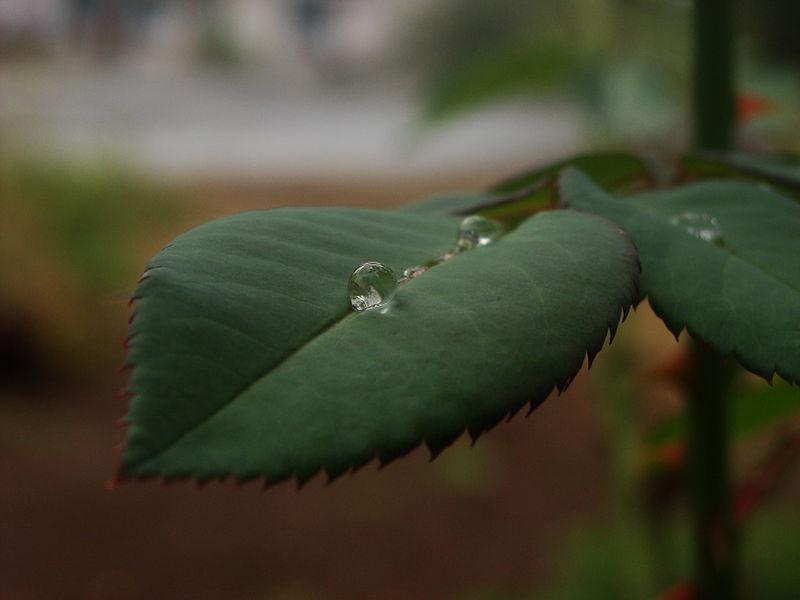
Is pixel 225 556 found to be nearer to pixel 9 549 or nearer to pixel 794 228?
pixel 9 549

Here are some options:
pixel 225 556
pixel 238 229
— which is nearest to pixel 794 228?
pixel 238 229

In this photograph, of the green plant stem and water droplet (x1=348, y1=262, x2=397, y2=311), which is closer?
water droplet (x1=348, y1=262, x2=397, y2=311)

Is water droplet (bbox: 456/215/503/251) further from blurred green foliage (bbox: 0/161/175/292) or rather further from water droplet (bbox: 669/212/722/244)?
blurred green foliage (bbox: 0/161/175/292)

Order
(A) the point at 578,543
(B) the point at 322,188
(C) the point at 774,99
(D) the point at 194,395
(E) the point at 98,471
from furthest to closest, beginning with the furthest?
(B) the point at 322,188 < (E) the point at 98,471 < (A) the point at 578,543 < (C) the point at 774,99 < (D) the point at 194,395

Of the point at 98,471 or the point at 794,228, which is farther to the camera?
the point at 98,471

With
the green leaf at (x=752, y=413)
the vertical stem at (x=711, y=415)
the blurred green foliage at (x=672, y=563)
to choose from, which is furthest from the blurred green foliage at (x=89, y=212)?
the vertical stem at (x=711, y=415)

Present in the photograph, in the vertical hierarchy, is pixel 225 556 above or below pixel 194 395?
below

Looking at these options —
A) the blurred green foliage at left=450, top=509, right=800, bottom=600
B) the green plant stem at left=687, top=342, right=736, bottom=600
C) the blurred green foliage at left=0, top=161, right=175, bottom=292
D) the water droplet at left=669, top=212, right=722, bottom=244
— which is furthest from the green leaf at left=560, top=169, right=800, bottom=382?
the blurred green foliage at left=0, top=161, right=175, bottom=292

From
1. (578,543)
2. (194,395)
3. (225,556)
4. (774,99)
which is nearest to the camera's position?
(194,395)
